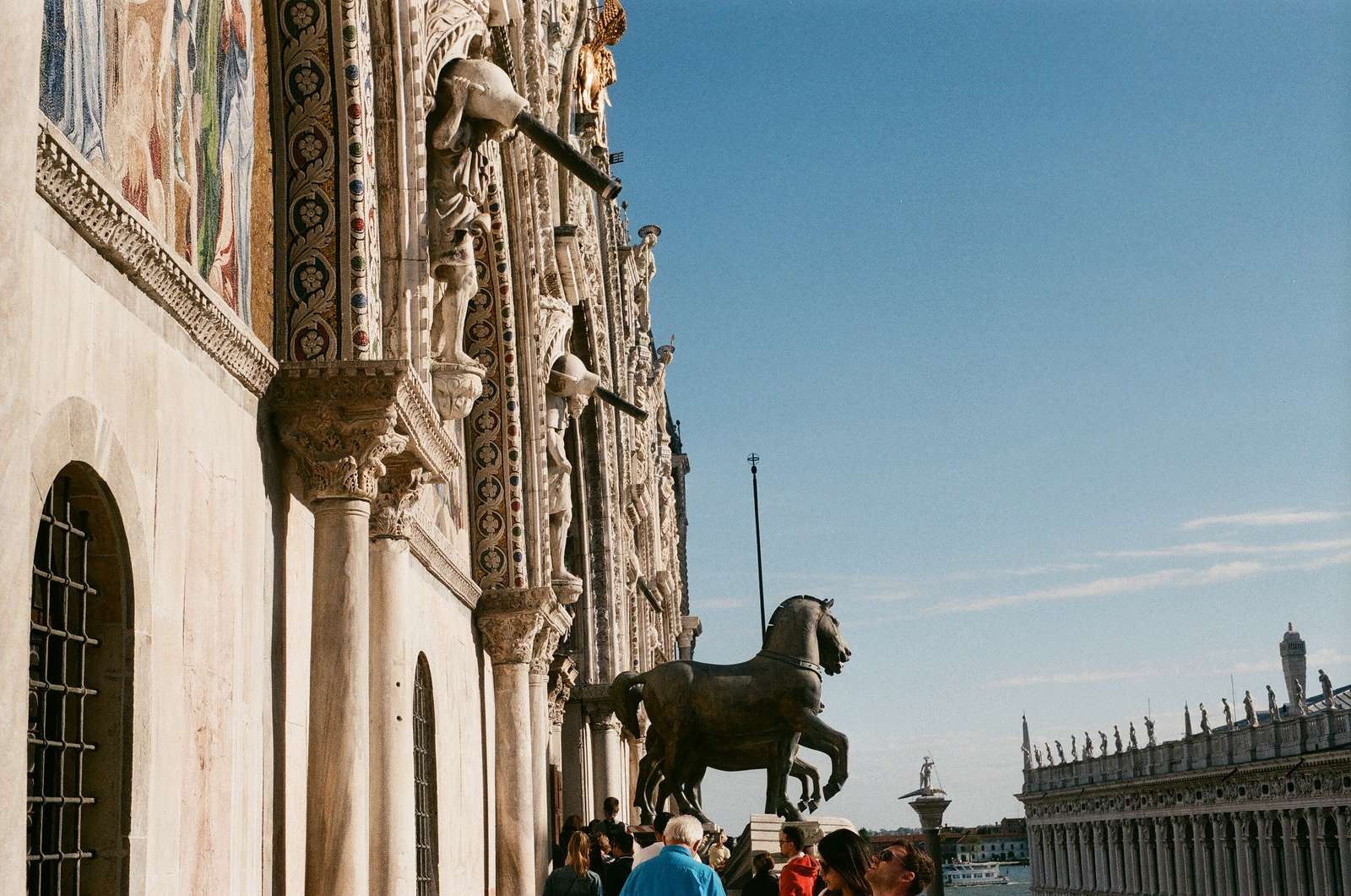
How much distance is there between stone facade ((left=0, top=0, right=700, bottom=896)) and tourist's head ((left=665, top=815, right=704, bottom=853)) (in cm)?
239

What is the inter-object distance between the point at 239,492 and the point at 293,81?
9.88 ft

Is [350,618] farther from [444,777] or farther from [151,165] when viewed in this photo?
[444,777]

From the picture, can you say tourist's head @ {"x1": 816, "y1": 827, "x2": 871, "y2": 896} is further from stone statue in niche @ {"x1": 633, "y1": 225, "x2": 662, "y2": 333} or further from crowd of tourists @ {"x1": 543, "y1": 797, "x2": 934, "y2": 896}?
stone statue in niche @ {"x1": 633, "y1": 225, "x2": 662, "y2": 333}

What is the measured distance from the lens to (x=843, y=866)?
632 centimetres

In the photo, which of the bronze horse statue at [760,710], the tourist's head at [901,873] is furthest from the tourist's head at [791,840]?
the bronze horse statue at [760,710]

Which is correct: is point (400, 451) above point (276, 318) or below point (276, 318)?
below

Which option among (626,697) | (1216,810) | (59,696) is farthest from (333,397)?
(1216,810)

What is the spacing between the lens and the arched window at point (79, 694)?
670 centimetres

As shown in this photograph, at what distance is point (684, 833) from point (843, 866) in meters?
2.06

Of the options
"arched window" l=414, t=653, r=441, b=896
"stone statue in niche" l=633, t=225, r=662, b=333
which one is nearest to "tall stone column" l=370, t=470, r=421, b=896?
"arched window" l=414, t=653, r=441, b=896

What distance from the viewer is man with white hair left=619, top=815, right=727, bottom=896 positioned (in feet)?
26.2

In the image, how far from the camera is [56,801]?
6770mm

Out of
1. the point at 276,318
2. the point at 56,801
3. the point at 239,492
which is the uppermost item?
the point at 276,318

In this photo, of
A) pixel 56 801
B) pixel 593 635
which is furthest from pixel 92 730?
pixel 593 635
